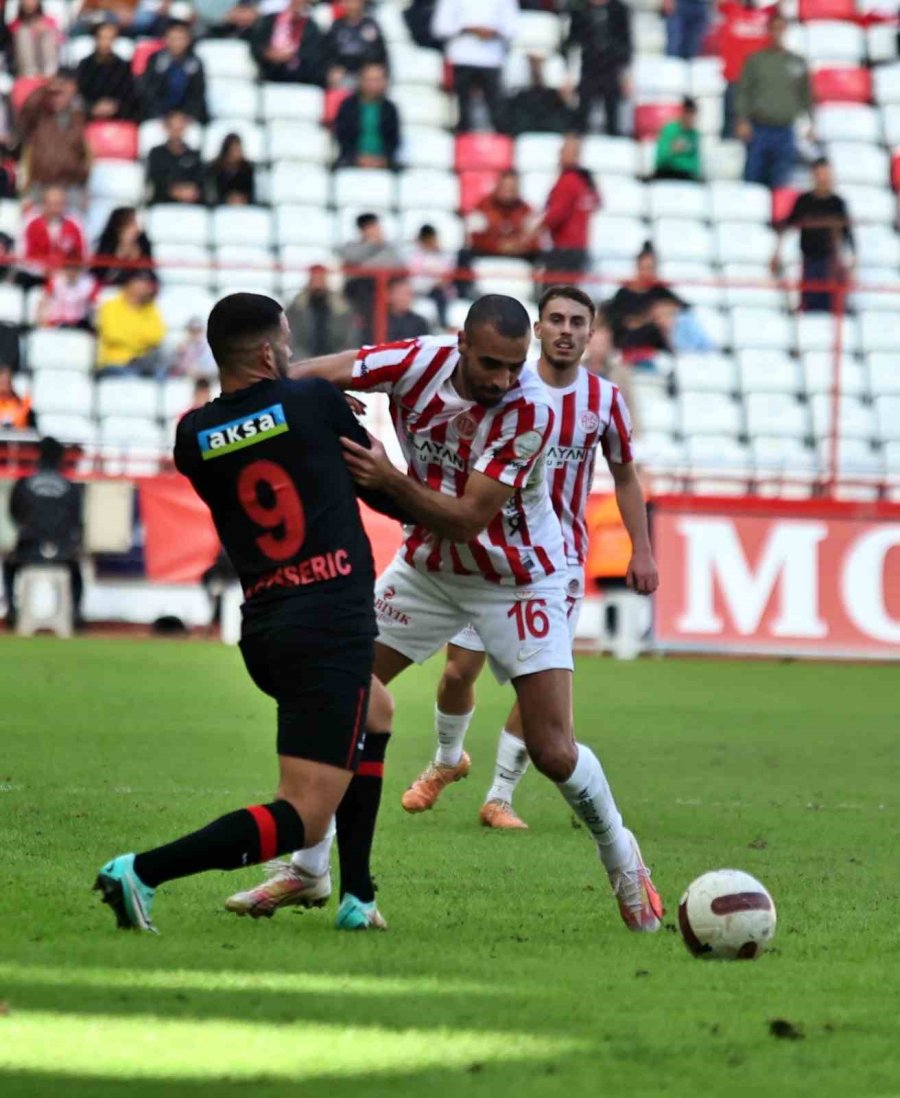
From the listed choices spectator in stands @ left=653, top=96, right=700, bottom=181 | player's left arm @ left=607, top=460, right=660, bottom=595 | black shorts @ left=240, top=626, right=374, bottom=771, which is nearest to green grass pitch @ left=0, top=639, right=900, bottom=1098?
black shorts @ left=240, top=626, right=374, bottom=771

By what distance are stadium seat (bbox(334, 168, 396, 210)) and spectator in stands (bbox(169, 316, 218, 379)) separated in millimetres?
3131

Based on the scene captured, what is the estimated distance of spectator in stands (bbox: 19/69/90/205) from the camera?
20297 mm

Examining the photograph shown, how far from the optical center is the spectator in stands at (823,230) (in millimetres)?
21391

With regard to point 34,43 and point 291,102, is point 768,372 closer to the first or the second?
point 291,102

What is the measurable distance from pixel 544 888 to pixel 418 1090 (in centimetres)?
308

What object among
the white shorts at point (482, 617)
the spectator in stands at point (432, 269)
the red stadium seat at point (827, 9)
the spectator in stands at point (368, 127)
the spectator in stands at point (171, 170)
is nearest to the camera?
the white shorts at point (482, 617)

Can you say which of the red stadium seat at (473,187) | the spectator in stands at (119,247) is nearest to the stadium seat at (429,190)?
the red stadium seat at (473,187)

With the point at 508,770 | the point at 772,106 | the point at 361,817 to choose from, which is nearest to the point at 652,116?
the point at 772,106

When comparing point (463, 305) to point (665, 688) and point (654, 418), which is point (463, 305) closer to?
point (654, 418)

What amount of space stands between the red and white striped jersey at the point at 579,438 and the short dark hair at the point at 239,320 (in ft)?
10.0

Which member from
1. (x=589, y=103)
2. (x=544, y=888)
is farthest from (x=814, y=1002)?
(x=589, y=103)

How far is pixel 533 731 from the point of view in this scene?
21.3ft

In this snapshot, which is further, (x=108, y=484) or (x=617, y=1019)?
(x=108, y=484)

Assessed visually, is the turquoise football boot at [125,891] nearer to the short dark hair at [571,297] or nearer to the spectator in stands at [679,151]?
the short dark hair at [571,297]
